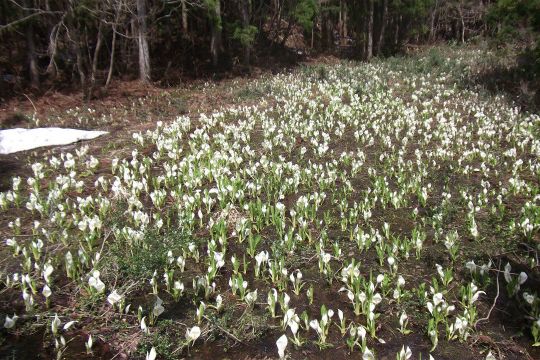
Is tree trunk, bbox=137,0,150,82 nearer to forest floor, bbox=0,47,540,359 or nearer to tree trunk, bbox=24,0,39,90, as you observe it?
tree trunk, bbox=24,0,39,90

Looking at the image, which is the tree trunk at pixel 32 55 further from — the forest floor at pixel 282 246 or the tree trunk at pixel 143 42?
the forest floor at pixel 282 246

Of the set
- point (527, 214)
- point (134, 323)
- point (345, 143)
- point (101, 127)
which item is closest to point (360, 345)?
point (134, 323)

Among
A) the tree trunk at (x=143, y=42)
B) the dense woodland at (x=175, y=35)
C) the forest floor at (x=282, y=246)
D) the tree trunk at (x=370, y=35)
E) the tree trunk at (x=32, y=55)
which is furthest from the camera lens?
the tree trunk at (x=370, y=35)

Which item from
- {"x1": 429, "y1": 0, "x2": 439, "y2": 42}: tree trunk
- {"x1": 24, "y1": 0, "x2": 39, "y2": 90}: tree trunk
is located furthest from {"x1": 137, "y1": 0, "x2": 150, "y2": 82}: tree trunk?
{"x1": 429, "y1": 0, "x2": 439, "y2": 42}: tree trunk

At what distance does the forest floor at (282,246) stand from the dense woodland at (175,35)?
512cm

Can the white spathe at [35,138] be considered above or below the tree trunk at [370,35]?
below

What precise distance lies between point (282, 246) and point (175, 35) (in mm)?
18619

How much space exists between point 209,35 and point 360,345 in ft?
72.1

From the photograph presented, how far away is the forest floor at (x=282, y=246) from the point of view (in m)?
3.55

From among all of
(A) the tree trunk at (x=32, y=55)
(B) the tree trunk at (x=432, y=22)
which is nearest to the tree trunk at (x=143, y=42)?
(A) the tree trunk at (x=32, y=55)

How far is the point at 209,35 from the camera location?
22.5 metres

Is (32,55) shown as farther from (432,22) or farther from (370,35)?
(432,22)

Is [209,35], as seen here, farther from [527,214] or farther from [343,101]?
[527,214]

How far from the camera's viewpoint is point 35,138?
8.82m
